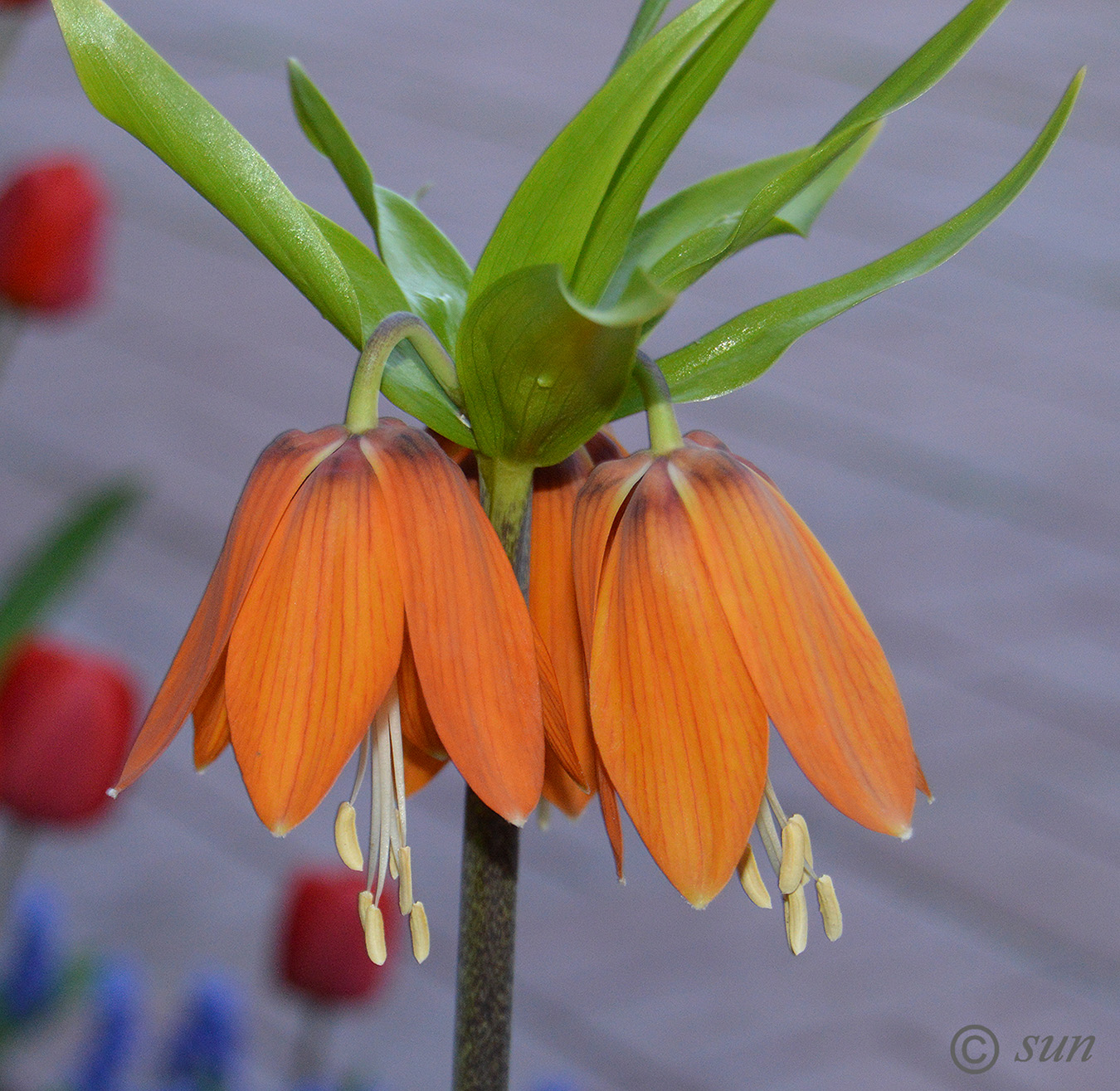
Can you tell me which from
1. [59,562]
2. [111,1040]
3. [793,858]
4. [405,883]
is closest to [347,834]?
[405,883]

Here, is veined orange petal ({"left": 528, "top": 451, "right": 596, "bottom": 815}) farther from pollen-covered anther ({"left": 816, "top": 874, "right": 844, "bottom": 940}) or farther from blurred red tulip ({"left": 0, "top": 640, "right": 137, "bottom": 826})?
blurred red tulip ({"left": 0, "top": 640, "right": 137, "bottom": 826})

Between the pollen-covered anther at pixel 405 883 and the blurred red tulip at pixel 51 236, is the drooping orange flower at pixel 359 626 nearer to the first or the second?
the pollen-covered anther at pixel 405 883

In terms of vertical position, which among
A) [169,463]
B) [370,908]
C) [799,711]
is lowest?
[169,463]

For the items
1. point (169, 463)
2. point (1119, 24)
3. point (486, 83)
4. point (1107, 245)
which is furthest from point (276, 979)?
point (1119, 24)

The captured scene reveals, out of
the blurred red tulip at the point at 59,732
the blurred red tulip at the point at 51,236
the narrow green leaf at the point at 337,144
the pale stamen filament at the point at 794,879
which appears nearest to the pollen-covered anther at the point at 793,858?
the pale stamen filament at the point at 794,879

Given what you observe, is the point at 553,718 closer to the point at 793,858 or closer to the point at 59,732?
the point at 793,858

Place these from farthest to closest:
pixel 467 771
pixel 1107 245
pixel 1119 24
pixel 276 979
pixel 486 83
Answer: pixel 1119 24
pixel 486 83
pixel 1107 245
pixel 276 979
pixel 467 771

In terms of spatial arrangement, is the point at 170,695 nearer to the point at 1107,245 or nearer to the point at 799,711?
the point at 799,711
